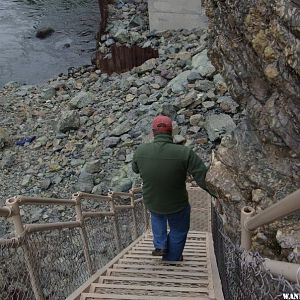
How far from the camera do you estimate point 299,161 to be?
486 centimetres

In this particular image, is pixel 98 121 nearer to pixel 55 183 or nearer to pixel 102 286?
pixel 55 183

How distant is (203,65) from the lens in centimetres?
1268

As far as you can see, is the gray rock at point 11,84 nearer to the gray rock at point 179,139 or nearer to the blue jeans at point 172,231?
the gray rock at point 179,139

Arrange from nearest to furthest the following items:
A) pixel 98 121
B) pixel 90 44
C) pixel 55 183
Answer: pixel 55 183
pixel 98 121
pixel 90 44

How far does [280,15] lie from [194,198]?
4.54 m

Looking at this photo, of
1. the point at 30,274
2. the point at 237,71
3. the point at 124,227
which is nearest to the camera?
the point at 30,274

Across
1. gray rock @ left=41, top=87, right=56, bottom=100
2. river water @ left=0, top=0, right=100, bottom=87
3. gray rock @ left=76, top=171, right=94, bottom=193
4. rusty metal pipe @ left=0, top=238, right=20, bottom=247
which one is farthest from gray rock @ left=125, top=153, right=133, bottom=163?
river water @ left=0, top=0, right=100, bottom=87

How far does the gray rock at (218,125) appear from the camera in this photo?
9.94 meters

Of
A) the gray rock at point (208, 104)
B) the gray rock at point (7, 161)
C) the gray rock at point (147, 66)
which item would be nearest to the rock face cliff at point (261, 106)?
the gray rock at point (208, 104)

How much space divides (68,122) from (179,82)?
3.27 meters

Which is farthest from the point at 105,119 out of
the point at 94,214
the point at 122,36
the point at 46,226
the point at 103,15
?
the point at 46,226

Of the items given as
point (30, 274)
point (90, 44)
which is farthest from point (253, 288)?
point (90, 44)

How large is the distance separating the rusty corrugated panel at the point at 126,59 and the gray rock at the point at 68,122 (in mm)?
3402

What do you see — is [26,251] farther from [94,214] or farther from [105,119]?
[105,119]
